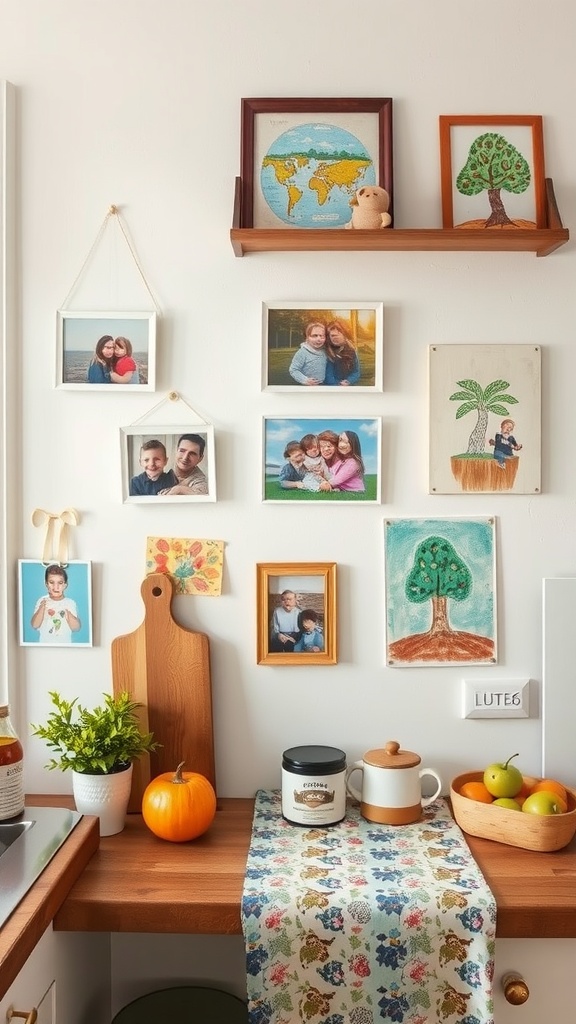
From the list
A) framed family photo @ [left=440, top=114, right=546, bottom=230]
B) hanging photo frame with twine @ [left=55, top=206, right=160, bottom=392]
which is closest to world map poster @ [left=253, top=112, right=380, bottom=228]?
framed family photo @ [left=440, top=114, right=546, bottom=230]

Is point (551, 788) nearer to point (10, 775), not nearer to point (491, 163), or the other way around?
point (10, 775)

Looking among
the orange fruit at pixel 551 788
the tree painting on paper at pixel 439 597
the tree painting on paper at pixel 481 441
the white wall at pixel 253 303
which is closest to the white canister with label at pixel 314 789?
the white wall at pixel 253 303

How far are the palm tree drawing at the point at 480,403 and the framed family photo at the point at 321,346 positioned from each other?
0.17 meters

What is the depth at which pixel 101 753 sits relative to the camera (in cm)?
173

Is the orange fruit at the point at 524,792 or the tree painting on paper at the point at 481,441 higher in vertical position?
the tree painting on paper at the point at 481,441

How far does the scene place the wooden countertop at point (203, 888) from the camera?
1.46 meters

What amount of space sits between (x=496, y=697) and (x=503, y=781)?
0.20m

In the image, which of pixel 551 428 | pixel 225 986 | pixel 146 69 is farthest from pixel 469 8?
pixel 225 986

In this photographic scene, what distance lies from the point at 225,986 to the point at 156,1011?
0.49 ft

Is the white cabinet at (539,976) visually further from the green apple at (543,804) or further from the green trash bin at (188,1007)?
the green trash bin at (188,1007)

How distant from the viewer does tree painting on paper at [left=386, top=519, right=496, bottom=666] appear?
1.88 m

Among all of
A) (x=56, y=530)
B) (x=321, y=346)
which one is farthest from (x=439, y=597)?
(x=56, y=530)

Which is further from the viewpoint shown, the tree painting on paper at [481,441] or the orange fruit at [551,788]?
the tree painting on paper at [481,441]

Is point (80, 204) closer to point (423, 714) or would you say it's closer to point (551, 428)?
point (551, 428)
